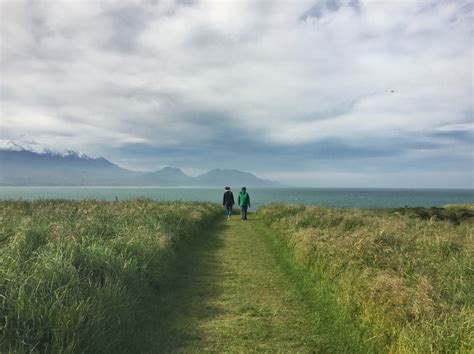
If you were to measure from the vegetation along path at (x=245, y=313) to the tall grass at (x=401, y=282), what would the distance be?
52cm

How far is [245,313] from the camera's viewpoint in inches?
306

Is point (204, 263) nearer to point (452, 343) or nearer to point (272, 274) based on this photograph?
point (272, 274)

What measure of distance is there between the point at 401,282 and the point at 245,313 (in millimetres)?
3459

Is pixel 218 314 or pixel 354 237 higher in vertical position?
pixel 354 237

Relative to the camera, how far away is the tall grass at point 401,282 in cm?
541

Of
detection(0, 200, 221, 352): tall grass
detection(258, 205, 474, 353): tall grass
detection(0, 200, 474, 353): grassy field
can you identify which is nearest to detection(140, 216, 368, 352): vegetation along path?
detection(0, 200, 474, 353): grassy field

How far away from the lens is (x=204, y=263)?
1258 cm

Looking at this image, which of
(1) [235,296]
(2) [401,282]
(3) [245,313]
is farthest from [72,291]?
(2) [401,282]

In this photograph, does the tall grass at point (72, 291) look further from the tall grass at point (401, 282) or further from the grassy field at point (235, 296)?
the tall grass at point (401, 282)

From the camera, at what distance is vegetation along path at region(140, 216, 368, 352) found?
20.9 ft

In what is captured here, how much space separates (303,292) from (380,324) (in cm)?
327

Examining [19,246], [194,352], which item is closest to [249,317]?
[194,352]

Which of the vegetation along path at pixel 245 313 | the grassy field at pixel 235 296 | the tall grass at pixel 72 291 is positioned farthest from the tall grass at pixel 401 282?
the tall grass at pixel 72 291

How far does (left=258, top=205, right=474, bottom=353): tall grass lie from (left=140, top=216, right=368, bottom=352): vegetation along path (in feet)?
1.71
